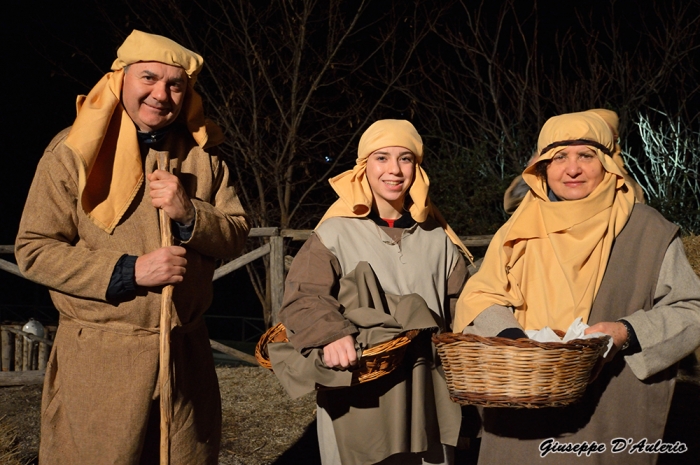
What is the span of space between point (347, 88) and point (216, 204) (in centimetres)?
678

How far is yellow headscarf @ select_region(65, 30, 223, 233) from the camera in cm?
270

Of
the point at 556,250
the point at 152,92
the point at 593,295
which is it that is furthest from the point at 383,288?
the point at 152,92

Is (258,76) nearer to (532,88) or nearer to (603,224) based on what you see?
(532,88)

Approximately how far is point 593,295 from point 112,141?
1.89 m

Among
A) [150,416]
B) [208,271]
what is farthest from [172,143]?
[150,416]

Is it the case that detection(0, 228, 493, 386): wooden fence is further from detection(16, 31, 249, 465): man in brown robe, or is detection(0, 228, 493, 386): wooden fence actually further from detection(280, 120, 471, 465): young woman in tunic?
detection(16, 31, 249, 465): man in brown robe

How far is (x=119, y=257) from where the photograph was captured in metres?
2.70

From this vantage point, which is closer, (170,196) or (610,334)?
(610,334)

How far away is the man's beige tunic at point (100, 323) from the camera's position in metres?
2.68

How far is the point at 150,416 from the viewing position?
284cm

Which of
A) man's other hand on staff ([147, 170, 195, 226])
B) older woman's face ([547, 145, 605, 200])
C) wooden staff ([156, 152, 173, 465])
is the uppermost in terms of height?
older woman's face ([547, 145, 605, 200])

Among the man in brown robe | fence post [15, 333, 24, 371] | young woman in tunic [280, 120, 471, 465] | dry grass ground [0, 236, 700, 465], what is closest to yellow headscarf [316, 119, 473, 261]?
young woman in tunic [280, 120, 471, 465]

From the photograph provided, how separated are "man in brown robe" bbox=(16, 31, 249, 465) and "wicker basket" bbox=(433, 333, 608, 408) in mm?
1101

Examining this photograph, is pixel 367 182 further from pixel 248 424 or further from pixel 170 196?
pixel 248 424
